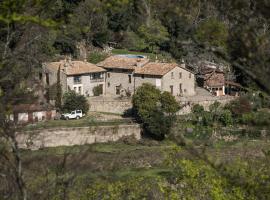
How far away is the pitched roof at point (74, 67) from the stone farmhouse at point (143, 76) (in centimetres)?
84

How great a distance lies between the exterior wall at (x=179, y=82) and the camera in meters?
31.8

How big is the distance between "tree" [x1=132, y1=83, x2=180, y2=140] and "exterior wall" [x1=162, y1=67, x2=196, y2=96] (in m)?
2.33

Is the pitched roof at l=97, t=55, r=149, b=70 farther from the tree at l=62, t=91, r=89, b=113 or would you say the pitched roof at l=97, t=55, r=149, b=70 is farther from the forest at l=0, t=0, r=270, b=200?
the forest at l=0, t=0, r=270, b=200

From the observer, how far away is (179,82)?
106ft

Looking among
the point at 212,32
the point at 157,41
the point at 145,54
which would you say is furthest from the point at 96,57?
the point at 212,32

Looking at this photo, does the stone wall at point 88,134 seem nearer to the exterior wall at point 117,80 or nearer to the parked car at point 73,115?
the parked car at point 73,115

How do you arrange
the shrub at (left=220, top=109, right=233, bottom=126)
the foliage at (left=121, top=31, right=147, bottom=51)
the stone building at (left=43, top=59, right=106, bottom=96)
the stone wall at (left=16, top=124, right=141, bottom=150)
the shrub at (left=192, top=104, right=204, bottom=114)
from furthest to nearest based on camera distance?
1. the foliage at (left=121, top=31, right=147, bottom=51)
2. the stone building at (left=43, top=59, right=106, bottom=96)
3. the shrub at (left=192, top=104, right=204, bottom=114)
4. the shrub at (left=220, top=109, right=233, bottom=126)
5. the stone wall at (left=16, top=124, right=141, bottom=150)

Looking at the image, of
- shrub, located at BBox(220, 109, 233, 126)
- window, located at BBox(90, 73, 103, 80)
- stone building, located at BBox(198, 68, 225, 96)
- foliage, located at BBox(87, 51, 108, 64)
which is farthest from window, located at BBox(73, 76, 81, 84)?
shrub, located at BBox(220, 109, 233, 126)

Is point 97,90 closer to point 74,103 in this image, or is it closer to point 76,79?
point 76,79

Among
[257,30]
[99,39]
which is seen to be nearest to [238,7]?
[257,30]

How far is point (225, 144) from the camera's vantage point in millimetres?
27484

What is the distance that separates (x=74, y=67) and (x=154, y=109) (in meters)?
6.31

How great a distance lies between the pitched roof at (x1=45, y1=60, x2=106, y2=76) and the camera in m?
31.7

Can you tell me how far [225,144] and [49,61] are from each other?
10.3 m
